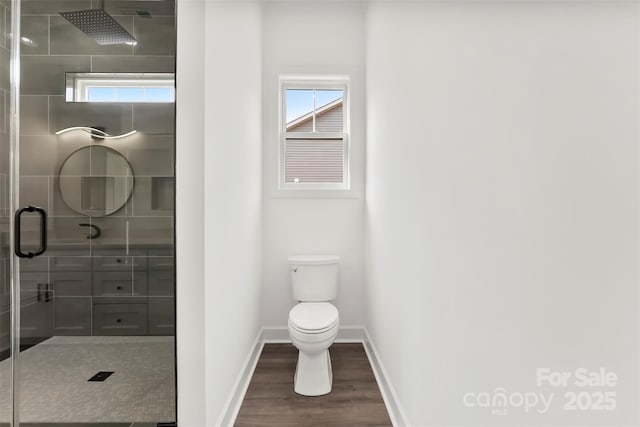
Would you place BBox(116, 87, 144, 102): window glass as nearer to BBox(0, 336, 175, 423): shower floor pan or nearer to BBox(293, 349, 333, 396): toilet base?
BBox(0, 336, 175, 423): shower floor pan

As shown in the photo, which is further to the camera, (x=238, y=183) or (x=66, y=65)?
(x=238, y=183)

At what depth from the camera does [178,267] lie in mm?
1269

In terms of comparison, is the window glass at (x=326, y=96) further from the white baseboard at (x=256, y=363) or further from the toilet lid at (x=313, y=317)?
the white baseboard at (x=256, y=363)

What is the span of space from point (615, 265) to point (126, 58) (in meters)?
2.03

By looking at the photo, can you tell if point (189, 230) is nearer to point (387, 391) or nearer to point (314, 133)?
point (387, 391)

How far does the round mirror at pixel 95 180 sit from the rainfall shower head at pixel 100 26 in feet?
1.68

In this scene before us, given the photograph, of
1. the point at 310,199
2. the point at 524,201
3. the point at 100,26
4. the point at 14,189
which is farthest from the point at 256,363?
the point at 100,26

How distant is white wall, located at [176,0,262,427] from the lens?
1266mm

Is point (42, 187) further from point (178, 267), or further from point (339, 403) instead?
point (339, 403)

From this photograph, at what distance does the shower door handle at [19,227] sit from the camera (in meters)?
1.20

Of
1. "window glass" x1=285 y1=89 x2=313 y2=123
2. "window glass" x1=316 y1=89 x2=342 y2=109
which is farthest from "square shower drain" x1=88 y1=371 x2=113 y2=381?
"window glass" x1=316 y1=89 x2=342 y2=109

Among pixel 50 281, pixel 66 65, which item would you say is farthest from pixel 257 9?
pixel 50 281

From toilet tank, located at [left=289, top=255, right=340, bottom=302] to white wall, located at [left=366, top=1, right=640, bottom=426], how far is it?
1.16 m

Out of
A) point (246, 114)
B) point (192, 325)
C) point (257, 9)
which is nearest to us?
point (192, 325)
